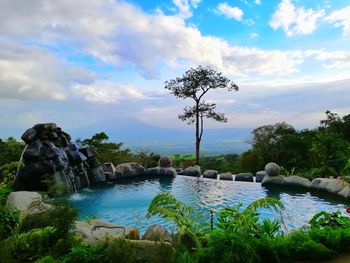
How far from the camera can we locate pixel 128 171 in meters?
19.7

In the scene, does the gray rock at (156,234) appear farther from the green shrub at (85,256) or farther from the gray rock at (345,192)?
the gray rock at (345,192)

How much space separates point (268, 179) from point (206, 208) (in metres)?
5.82

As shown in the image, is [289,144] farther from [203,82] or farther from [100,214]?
[100,214]

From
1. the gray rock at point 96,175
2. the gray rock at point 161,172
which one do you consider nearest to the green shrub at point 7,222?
the gray rock at point 96,175

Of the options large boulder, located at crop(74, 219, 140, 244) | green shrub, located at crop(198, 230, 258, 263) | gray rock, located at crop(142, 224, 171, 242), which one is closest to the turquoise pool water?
large boulder, located at crop(74, 219, 140, 244)

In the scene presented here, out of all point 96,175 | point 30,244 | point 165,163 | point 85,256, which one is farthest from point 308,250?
point 165,163

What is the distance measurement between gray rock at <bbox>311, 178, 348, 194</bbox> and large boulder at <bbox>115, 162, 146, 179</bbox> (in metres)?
8.98

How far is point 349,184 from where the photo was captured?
1350cm

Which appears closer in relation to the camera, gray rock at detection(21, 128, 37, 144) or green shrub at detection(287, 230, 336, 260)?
green shrub at detection(287, 230, 336, 260)

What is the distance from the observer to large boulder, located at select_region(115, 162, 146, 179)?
1939 cm

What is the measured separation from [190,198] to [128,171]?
6528 millimetres

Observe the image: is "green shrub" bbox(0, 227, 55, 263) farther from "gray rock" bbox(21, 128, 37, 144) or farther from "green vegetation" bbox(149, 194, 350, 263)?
"gray rock" bbox(21, 128, 37, 144)

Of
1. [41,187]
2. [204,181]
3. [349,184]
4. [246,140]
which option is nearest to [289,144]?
[246,140]

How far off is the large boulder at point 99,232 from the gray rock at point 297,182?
10654mm
